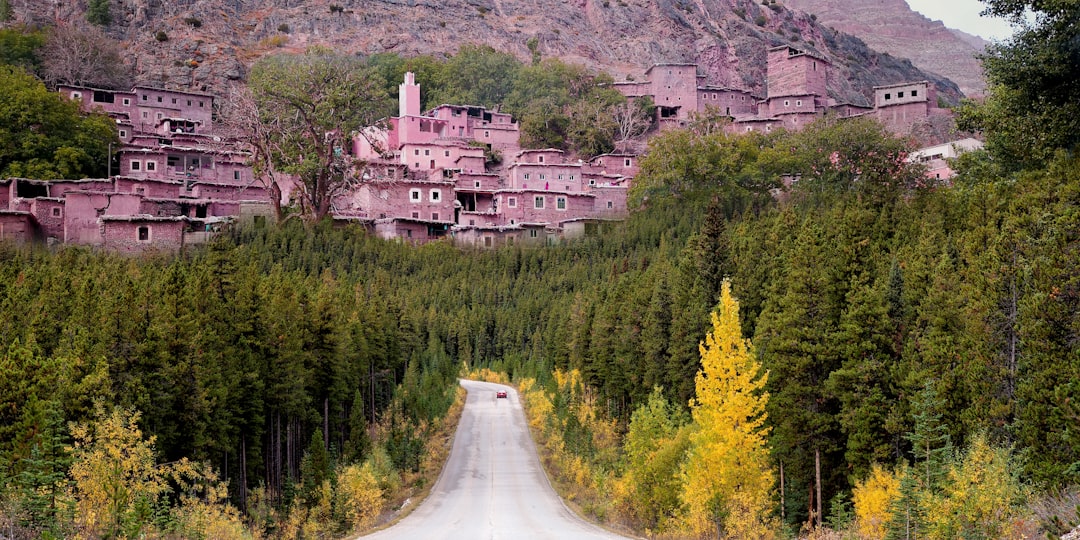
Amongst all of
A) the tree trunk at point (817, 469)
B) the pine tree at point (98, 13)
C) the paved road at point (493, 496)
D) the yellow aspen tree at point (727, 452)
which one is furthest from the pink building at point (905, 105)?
the pine tree at point (98, 13)

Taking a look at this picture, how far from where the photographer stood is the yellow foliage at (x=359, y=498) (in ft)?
114

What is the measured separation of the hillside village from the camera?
69062 millimetres

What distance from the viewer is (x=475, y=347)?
7812 cm

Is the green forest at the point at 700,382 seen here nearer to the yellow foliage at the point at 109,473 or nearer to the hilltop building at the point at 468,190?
the yellow foliage at the point at 109,473

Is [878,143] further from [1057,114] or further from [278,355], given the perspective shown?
[278,355]

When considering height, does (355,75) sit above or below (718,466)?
above

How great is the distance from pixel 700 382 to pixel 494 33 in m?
128

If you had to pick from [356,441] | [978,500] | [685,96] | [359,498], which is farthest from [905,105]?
[978,500]

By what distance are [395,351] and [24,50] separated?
6701 cm

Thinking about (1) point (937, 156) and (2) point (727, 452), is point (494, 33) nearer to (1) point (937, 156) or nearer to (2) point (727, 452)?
(1) point (937, 156)

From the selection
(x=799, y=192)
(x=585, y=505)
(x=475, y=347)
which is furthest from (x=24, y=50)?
(x=585, y=505)

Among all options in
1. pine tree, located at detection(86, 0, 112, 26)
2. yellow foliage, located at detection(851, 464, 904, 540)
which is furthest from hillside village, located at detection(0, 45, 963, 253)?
yellow foliage, located at detection(851, 464, 904, 540)

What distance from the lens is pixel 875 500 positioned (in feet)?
85.3

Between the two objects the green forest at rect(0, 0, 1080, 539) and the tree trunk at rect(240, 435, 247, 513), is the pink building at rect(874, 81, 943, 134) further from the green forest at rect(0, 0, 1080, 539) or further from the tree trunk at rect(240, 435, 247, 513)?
the tree trunk at rect(240, 435, 247, 513)
